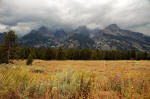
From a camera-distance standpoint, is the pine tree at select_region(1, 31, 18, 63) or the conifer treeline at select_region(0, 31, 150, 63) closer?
the pine tree at select_region(1, 31, 18, 63)

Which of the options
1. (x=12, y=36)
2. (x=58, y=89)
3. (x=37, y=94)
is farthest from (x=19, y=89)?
(x=12, y=36)

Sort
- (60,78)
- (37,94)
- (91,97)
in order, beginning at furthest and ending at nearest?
(60,78) < (37,94) < (91,97)

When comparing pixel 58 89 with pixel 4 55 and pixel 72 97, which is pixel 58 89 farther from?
pixel 4 55

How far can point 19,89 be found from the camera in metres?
2.62

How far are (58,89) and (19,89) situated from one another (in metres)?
1.16

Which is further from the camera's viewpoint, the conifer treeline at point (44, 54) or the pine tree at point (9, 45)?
the conifer treeline at point (44, 54)

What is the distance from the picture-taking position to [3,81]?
2705mm

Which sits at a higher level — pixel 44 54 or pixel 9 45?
pixel 9 45

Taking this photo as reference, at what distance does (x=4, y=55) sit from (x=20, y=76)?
2867 cm

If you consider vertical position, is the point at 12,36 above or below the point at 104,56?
above

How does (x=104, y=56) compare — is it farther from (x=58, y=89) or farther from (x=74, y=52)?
(x=58, y=89)

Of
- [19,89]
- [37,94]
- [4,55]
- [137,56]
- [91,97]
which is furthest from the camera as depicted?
[137,56]

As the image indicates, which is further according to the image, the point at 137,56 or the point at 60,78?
the point at 137,56

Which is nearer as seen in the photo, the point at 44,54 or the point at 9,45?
the point at 9,45
